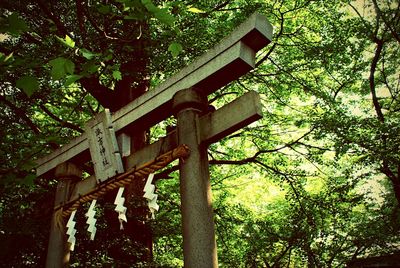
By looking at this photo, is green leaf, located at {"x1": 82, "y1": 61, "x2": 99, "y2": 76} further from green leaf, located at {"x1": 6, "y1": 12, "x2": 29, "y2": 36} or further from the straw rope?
the straw rope

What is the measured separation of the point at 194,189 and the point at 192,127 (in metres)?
0.65

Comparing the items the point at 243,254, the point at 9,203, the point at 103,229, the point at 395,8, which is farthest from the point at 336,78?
the point at 9,203

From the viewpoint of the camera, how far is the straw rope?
129 inches

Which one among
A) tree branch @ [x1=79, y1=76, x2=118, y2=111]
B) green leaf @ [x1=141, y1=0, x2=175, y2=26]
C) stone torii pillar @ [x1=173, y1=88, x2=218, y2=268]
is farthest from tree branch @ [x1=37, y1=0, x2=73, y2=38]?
green leaf @ [x1=141, y1=0, x2=175, y2=26]

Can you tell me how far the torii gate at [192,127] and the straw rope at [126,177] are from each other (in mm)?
10

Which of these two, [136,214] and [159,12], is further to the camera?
[136,214]

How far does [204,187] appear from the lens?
10.2ft

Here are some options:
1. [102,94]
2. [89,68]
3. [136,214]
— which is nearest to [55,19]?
[102,94]

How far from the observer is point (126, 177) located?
12.4ft

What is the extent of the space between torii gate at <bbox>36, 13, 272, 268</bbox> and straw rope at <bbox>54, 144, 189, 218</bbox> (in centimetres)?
1

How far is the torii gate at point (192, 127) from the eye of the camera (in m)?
2.96

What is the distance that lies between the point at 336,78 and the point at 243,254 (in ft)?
22.6

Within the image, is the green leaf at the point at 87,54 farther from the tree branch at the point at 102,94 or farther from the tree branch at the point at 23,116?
the tree branch at the point at 102,94

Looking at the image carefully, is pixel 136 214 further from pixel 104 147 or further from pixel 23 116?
pixel 23 116
